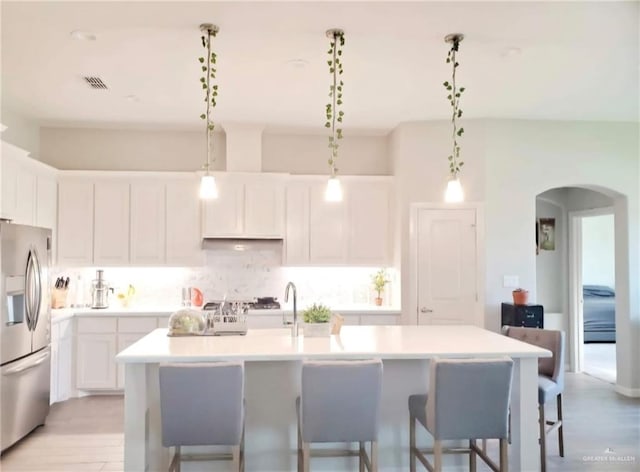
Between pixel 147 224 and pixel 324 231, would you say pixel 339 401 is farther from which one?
pixel 147 224

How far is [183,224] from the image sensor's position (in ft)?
18.0

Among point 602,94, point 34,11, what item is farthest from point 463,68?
point 34,11

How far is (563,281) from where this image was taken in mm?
6516

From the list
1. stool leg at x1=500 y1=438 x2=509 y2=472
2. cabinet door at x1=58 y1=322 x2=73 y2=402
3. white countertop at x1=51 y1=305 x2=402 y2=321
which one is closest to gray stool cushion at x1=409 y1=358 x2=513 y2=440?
stool leg at x1=500 y1=438 x2=509 y2=472

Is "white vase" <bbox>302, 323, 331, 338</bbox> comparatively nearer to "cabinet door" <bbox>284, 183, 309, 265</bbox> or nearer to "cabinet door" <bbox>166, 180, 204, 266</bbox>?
"cabinet door" <bbox>284, 183, 309, 265</bbox>

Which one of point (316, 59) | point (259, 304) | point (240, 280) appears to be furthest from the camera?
point (240, 280)

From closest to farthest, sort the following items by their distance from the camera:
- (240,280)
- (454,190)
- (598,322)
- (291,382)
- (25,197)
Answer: (291,382)
(454,190)
(25,197)
(240,280)
(598,322)

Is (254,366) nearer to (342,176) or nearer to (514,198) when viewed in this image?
(342,176)

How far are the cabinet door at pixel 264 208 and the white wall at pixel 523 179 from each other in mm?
1359

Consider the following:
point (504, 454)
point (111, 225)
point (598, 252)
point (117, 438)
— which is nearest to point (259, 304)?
point (111, 225)

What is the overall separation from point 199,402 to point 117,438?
6.70ft

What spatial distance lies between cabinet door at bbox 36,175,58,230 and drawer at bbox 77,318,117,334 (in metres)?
1.04

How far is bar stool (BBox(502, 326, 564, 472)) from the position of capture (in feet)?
10.8

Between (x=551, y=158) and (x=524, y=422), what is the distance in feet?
10.9
